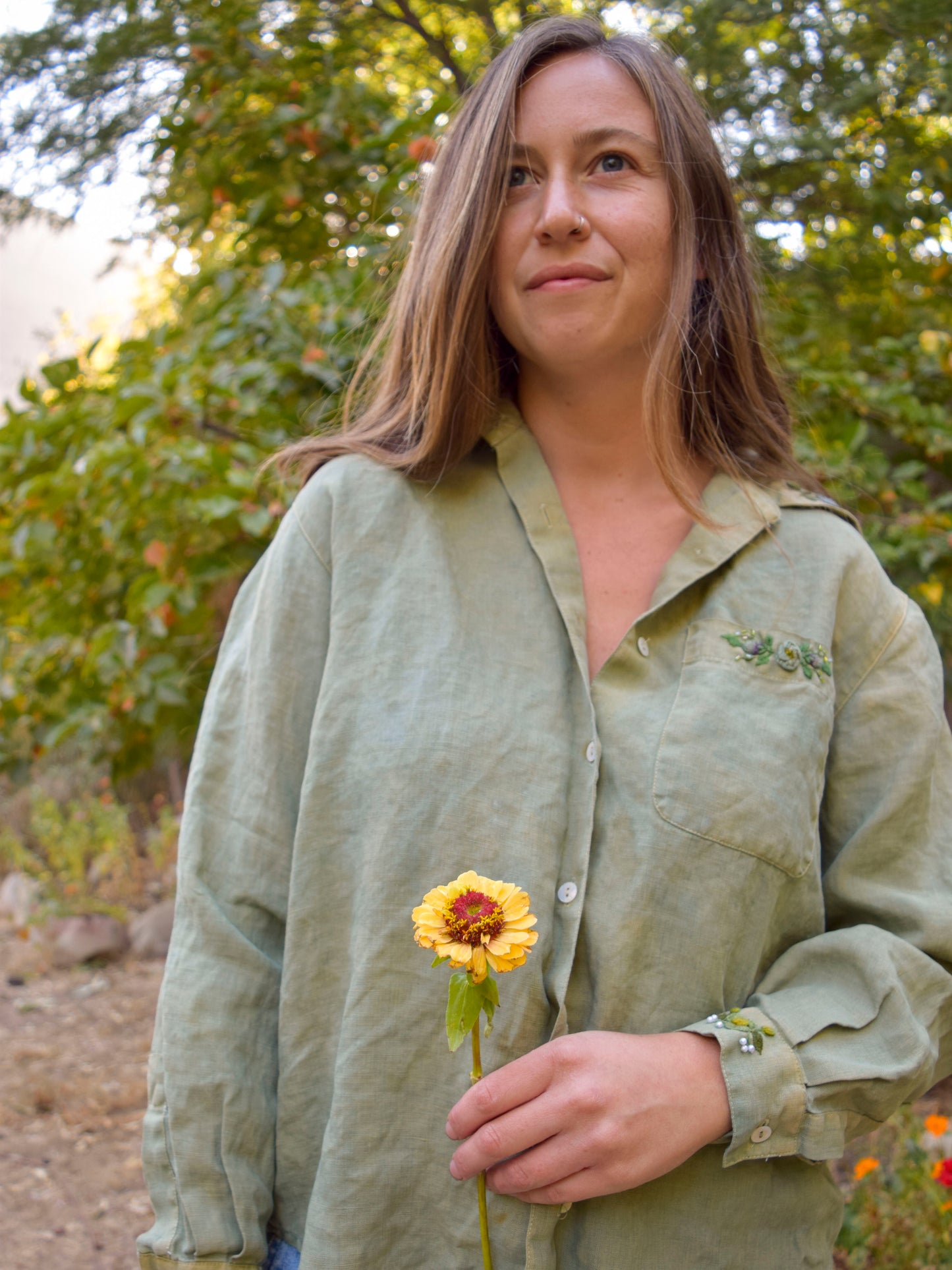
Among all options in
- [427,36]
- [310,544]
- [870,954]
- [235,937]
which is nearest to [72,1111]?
[235,937]

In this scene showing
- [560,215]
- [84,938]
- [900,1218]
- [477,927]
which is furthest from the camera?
[84,938]

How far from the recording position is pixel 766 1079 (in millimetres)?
1075

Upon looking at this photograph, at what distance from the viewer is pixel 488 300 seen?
1321 mm

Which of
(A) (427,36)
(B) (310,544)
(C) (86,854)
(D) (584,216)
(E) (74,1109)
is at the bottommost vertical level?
(C) (86,854)

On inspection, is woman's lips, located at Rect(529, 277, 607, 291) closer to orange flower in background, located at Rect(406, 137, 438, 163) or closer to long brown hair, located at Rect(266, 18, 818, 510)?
long brown hair, located at Rect(266, 18, 818, 510)

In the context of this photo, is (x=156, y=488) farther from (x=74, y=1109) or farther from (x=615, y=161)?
(x=74, y=1109)

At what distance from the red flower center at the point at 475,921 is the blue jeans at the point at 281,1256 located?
21.9 inches

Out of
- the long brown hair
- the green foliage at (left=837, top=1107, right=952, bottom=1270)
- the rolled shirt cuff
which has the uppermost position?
the long brown hair

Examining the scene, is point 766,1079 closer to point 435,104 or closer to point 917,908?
point 917,908

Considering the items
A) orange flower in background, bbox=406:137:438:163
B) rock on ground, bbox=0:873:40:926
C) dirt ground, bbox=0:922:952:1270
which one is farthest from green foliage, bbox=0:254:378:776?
rock on ground, bbox=0:873:40:926

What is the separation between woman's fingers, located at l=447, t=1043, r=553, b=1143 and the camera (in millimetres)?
966

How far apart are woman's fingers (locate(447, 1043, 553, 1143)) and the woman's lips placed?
0.83 m

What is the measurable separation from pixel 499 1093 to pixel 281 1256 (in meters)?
0.37

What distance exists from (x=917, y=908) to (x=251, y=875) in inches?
29.2
